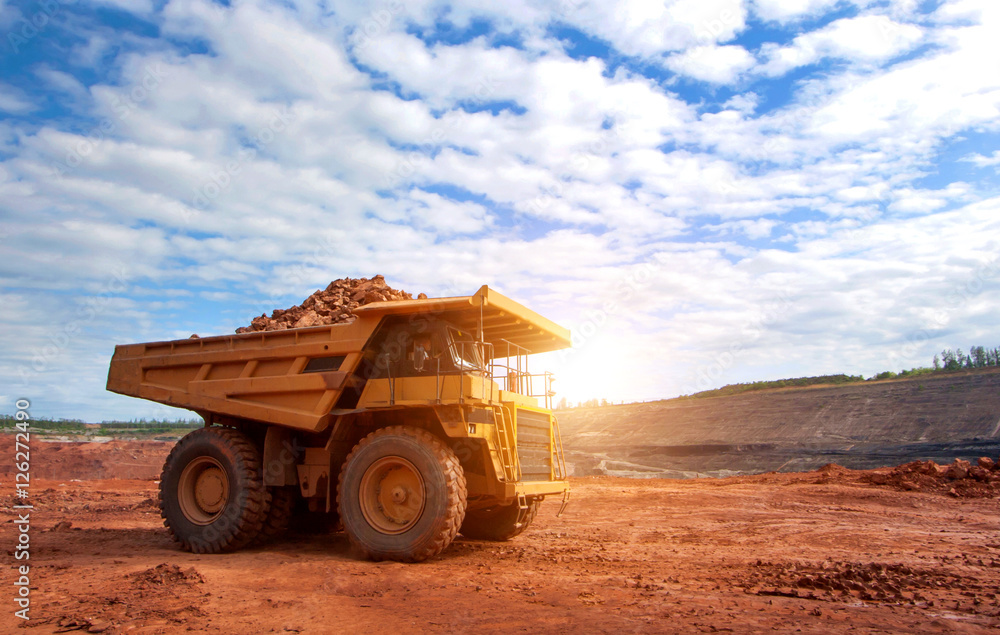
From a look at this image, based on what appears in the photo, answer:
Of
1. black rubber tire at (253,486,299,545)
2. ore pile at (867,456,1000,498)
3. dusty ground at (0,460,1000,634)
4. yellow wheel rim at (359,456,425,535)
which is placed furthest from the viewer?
ore pile at (867,456,1000,498)

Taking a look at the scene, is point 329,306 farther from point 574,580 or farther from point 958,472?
point 958,472

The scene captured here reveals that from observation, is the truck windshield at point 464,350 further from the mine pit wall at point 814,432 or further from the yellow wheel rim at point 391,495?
the mine pit wall at point 814,432

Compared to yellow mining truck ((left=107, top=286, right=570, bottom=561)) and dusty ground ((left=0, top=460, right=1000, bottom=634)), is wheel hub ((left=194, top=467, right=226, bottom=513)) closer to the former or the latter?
yellow mining truck ((left=107, top=286, right=570, bottom=561))

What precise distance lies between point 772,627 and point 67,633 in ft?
16.7

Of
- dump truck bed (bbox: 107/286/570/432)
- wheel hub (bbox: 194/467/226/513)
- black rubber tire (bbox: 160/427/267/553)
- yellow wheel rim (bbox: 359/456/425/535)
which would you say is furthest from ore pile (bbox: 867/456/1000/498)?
wheel hub (bbox: 194/467/226/513)

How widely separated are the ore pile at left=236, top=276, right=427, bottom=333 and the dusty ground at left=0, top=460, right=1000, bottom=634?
311 centimetres

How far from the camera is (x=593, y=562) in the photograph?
24.6 feet

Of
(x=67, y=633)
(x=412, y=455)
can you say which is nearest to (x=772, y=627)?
(x=412, y=455)

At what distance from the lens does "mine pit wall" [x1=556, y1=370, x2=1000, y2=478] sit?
2214 cm

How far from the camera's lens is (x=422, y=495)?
7320 millimetres

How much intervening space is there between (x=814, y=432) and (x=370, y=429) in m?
22.6

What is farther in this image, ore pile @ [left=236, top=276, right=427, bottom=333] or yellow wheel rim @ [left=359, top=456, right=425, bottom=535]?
ore pile @ [left=236, top=276, right=427, bottom=333]

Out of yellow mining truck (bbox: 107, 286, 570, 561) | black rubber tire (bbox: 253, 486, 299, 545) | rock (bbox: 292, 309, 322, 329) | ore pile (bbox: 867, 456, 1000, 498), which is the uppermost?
rock (bbox: 292, 309, 322, 329)

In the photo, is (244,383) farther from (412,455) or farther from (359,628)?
(359,628)
